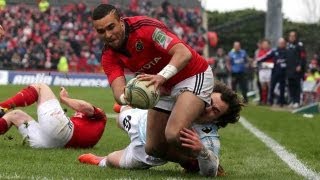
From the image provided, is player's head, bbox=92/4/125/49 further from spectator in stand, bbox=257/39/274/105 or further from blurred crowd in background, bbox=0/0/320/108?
spectator in stand, bbox=257/39/274/105

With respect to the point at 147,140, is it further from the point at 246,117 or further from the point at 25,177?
the point at 246,117

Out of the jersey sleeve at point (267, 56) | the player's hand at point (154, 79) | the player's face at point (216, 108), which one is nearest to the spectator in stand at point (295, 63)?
the jersey sleeve at point (267, 56)

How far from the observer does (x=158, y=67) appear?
7066 mm

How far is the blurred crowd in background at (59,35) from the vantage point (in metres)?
36.7

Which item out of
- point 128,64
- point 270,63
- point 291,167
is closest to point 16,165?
point 128,64

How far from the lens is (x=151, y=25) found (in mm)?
6863

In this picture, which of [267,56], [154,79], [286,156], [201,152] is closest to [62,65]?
[267,56]

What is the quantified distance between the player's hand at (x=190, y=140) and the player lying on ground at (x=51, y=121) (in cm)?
249

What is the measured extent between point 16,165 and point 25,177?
3.20 ft

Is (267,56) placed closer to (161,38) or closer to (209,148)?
(209,148)

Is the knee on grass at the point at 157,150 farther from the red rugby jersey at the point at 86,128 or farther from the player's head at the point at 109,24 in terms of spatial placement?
the red rugby jersey at the point at 86,128

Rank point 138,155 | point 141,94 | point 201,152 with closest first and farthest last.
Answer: point 141,94 < point 201,152 < point 138,155

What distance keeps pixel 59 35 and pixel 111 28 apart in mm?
33459

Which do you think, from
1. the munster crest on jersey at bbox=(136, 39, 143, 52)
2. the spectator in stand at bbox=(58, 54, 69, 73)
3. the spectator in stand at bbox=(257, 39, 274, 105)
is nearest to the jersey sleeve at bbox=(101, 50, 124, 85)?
the munster crest on jersey at bbox=(136, 39, 143, 52)
